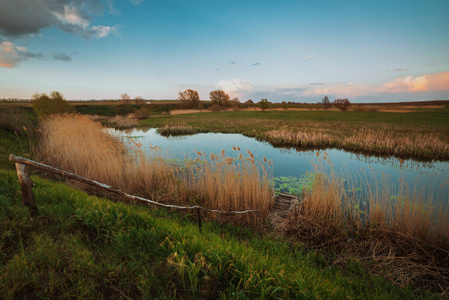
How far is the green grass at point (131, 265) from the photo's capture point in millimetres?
2227

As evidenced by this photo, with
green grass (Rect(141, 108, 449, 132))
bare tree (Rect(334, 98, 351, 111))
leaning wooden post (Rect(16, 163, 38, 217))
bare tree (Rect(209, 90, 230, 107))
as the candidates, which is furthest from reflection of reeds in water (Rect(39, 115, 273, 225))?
bare tree (Rect(209, 90, 230, 107))

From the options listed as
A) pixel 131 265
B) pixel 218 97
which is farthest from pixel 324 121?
pixel 218 97

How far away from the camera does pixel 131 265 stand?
8.45ft

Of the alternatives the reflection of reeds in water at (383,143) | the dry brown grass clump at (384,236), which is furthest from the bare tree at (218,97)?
the dry brown grass clump at (384,236)

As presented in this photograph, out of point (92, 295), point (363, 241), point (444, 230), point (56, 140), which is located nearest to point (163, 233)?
point (92, 295)

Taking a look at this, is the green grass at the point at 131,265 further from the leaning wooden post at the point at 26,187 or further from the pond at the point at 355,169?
the pond at the point at 355,169

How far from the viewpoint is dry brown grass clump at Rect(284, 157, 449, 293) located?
3.57 m

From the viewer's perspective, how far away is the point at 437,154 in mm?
12055

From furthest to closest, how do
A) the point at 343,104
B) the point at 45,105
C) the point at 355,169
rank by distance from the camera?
1. the point at 343,104
2. the point at 45,105
3. the point at 355,169

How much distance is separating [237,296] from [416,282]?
3.46 meters

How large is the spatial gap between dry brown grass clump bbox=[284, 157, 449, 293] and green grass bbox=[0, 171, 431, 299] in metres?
0.62

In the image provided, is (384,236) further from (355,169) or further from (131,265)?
(355,169)

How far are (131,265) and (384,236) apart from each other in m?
5.13

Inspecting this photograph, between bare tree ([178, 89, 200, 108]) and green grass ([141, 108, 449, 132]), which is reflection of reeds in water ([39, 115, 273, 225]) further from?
bare tree ([178, 89, 200, 108])
